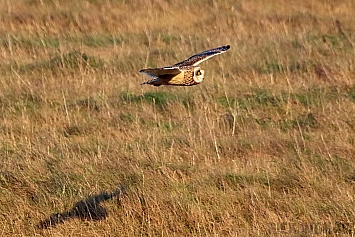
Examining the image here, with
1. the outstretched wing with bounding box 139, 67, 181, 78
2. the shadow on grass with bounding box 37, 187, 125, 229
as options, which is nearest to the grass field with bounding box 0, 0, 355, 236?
the shadow on grass with bounding box 37, 187, 125, 229

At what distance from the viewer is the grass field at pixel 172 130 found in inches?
230

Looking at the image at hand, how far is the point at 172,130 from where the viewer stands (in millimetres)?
7652

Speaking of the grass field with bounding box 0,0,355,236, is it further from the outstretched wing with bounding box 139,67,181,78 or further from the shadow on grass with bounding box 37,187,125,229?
the outstretched wing with bounding box 139,67,181,78

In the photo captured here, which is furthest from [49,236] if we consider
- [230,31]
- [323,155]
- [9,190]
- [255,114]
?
[230,31]

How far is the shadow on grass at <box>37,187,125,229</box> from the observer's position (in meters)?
5.78

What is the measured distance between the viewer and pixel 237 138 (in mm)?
7430

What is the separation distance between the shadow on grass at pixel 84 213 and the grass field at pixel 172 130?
0.01m

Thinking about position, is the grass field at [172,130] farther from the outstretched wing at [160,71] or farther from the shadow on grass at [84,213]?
the outstretched wing at [160,71]

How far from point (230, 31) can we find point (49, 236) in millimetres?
7742

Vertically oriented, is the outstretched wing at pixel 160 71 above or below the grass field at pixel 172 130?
above

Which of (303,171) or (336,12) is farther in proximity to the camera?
(336,12)

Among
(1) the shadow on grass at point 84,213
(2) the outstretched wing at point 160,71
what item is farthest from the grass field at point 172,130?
(2) the outstretched wing at point 160,71

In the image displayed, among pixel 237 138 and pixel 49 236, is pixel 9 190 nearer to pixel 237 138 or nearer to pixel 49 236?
pixel 49 236

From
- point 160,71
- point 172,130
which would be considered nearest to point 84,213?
point 160,71
